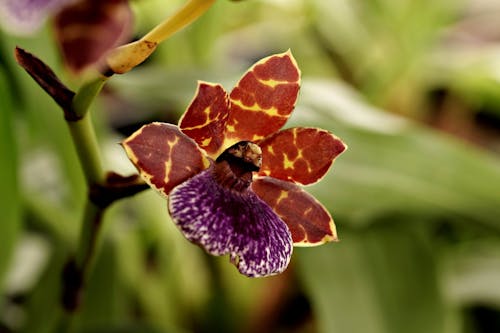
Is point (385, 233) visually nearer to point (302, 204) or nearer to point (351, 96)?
point (351, 96)

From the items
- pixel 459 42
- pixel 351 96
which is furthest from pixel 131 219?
pixel 459 42

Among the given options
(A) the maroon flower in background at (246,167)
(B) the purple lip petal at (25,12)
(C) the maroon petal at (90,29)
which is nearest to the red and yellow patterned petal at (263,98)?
(A) the maroon flower in background at (246,167)

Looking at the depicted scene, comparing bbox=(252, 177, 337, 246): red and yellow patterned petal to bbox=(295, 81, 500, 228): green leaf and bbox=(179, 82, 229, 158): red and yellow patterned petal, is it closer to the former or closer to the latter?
bbox=(179, 82, 229, 158): red and yellow patterned petal

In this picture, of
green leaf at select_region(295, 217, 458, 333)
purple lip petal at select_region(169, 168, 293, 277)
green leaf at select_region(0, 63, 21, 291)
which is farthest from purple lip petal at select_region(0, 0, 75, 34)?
green leaf at select_region(295, 217, 458, 333)

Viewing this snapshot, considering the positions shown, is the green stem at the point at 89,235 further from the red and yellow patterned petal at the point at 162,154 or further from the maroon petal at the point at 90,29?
the maroon petal at the point at 90,29

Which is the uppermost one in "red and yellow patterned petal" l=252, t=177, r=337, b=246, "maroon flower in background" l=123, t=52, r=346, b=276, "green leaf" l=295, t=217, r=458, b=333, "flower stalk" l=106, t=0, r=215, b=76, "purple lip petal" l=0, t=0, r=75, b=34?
"flower stalk" l=106, t=0, r=215, b=76
